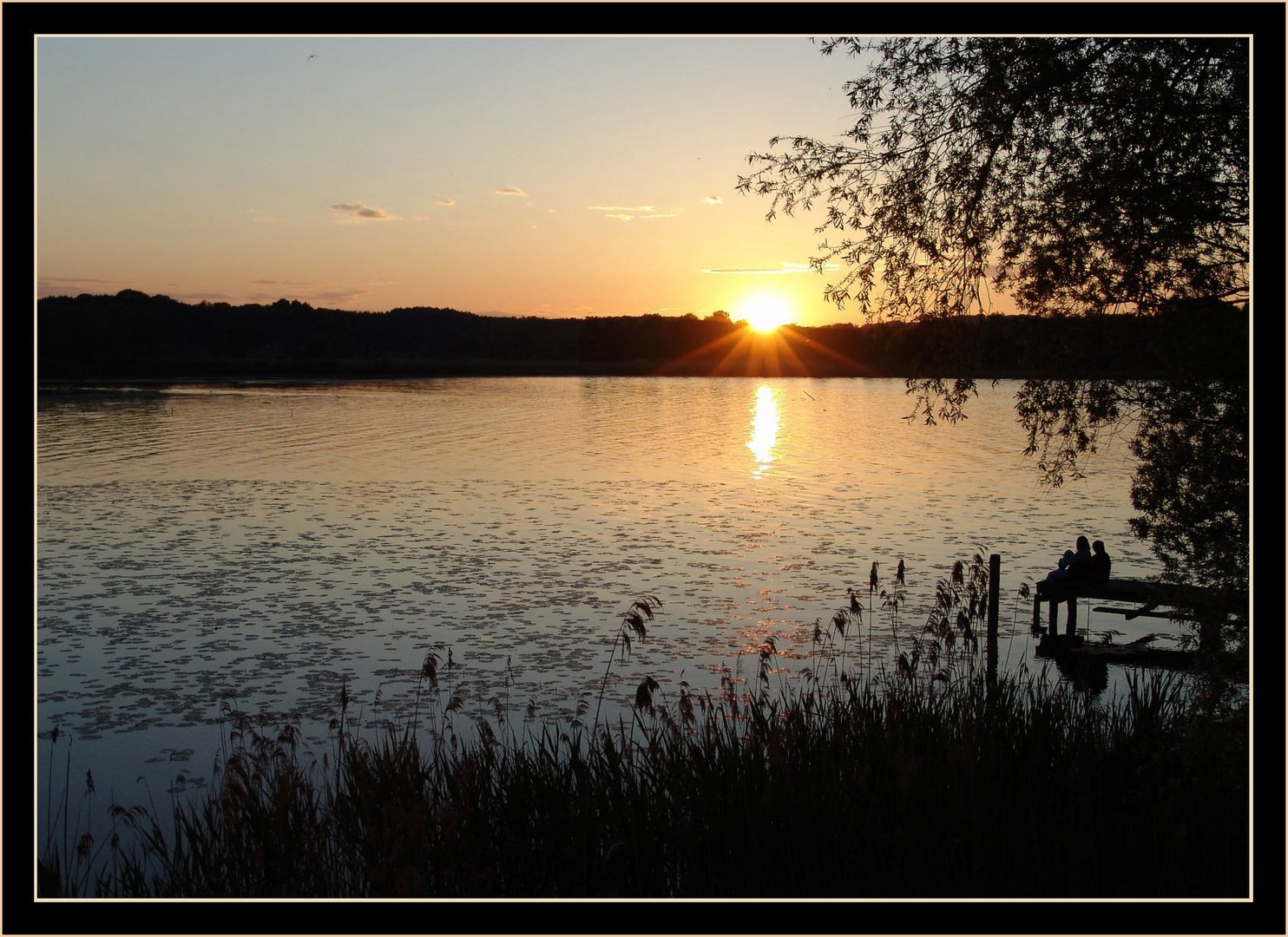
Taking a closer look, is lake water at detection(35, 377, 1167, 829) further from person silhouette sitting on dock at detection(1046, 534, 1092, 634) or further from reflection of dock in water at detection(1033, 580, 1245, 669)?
person silhouette sitting on dock at detection(1046, 534, 1092, 634)

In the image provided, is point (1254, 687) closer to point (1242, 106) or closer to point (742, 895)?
point (742, 895)

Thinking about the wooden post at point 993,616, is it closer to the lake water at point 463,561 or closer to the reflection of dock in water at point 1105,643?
the lake water at point 463,561

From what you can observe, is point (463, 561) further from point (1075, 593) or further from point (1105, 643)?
point (1105, 643)

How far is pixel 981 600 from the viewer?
10.5 metres

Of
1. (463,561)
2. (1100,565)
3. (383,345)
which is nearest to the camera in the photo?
(1100,565)

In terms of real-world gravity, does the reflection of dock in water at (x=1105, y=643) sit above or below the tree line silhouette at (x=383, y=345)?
below

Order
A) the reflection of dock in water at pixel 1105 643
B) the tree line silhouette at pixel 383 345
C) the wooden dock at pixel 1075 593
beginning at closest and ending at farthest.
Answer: the reflection of dock in water at pixel 1105 643
the wooden dock at pixel 1075 593
the tree line silhouette at pixel 383 345

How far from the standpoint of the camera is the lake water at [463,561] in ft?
38.5

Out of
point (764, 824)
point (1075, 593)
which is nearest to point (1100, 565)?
point (1075, 593)

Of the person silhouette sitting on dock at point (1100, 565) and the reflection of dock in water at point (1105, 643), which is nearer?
the reflection of dock in water at point (1105, 643)

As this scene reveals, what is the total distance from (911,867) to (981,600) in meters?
4.62

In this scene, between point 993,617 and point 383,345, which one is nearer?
point 993,617

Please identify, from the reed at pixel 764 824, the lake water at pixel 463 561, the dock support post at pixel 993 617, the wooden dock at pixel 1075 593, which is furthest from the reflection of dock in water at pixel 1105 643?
the reed at pixel 764 824

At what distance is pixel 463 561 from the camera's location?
1891 centimetres
